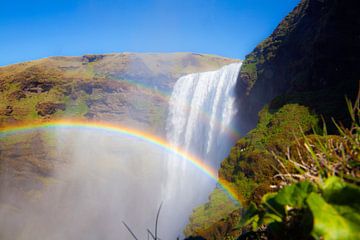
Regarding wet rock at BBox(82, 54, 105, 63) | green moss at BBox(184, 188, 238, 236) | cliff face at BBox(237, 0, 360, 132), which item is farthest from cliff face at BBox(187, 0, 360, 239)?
wet rock at BBox(82, 54, 105, 63)

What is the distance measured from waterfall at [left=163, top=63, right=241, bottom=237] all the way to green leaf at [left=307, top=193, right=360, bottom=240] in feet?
124

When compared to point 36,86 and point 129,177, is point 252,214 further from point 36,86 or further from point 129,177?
point 36,86

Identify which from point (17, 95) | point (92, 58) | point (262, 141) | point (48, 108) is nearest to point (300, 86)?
point (262, 141)

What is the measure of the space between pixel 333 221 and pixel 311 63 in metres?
25.7

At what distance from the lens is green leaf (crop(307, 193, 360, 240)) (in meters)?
0.78

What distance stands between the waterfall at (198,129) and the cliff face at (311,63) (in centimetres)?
254

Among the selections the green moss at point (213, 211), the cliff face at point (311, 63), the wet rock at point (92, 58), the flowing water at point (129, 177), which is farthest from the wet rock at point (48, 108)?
the green moss at point (213, 211)

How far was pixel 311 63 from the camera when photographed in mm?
23828

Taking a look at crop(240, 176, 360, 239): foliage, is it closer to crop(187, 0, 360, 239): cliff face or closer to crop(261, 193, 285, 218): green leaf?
crop(261, 193, 285, 218): green leaf

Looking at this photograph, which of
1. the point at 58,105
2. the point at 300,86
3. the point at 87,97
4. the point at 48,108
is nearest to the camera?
the point at 300,86

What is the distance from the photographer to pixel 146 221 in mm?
63094

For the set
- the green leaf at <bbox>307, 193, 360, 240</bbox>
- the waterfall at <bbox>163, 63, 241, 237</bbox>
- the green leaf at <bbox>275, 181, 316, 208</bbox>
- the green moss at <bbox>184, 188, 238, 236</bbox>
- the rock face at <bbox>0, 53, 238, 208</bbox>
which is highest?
the rock face at <bbox>0, 53, 238, 208</bbox>

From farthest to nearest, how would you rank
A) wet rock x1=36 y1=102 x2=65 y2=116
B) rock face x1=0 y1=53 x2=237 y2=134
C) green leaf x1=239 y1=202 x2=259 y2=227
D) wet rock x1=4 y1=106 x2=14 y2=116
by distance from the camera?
rock face x1=0 y1=53 x2=237 y2=134
wet rock x1=36 y1=102 x2=65 y2=116
wet rock x1=4 y1=106 x2=14 y2=116
green leaf x1=239 y1=202 x2=259 y2=227

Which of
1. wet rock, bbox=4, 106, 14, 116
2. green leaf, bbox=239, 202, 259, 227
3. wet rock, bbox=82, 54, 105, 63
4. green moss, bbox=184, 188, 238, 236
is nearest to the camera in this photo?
green leaf, bbox=239, 202, 259, 227
